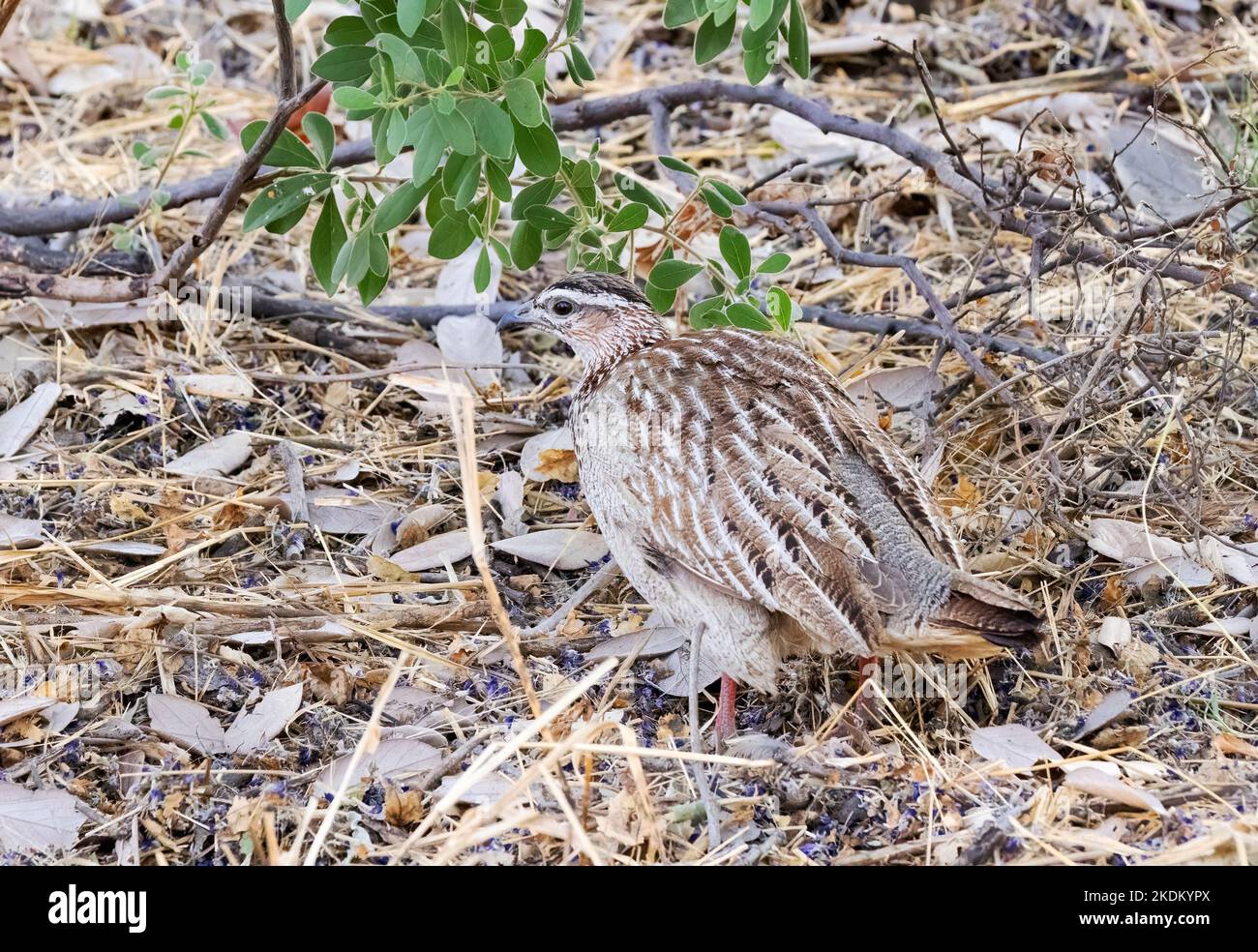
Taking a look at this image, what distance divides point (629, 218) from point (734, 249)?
345mm

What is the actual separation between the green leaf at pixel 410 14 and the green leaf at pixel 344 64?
0.51 m

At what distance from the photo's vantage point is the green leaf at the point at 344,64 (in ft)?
12.8

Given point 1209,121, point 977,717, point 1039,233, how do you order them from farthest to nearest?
point 1209,121 → point 1039,233 → point 977,717

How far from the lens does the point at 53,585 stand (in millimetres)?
4109

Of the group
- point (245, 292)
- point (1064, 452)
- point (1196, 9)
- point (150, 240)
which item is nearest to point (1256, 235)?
point (1064, 452)

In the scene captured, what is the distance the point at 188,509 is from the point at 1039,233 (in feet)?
9.53

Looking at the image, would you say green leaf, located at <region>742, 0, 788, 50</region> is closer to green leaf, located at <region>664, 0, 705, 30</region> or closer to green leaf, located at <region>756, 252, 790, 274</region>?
green leaf, located at <region>664, 0, 705, 30</region>

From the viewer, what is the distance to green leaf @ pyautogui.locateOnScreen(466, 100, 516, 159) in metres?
3.70

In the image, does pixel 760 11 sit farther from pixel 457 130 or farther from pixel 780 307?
pixel 780 307

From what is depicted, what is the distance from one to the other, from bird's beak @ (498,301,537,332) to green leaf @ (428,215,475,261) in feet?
1.28

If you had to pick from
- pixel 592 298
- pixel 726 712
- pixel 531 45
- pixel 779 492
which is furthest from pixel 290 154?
pixel 726 712

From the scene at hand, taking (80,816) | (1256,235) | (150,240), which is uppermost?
(1256,235)

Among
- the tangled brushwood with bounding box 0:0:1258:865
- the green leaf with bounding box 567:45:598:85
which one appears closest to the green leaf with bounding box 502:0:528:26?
the tangled brushwood with bounding box 0:0:1258:865

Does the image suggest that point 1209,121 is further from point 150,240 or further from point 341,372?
point 150,240
